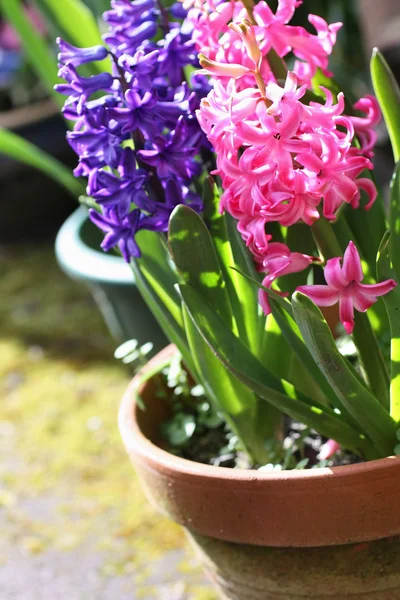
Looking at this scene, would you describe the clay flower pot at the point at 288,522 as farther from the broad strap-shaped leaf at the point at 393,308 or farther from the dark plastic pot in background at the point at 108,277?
the dark plastic pot in background at the point at 108,277

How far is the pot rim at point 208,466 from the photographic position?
67cm

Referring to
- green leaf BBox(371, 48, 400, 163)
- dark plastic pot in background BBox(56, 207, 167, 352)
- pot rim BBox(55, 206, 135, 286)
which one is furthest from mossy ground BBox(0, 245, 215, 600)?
green leaf BBox(371, 48, 400, 163)

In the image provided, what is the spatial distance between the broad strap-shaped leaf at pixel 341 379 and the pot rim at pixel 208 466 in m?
0.04

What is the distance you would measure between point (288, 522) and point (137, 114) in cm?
37

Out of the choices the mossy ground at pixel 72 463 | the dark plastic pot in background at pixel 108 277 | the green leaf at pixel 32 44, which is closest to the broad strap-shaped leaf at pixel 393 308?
the mossy ground at pixel 72 463

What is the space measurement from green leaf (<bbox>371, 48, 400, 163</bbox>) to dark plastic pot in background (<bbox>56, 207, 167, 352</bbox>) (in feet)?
2.10

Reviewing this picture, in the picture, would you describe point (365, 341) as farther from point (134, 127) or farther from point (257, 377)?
point (134, 127)

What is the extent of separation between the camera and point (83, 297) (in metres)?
2.19

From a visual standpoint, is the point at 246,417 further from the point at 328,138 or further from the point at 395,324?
the point at 328,138

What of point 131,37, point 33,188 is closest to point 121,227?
point 131,37

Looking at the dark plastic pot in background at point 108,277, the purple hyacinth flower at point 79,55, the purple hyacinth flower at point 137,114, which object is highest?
the purple hyacinth flower at point 79,55

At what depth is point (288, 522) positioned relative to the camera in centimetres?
70

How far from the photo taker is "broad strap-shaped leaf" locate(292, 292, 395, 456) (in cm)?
62

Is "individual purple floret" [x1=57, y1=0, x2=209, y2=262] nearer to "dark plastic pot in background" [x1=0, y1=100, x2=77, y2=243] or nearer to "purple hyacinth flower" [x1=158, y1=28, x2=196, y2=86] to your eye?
"purple hyacinth flower" [x1=158, y1=28, x2=196, y2=86]
